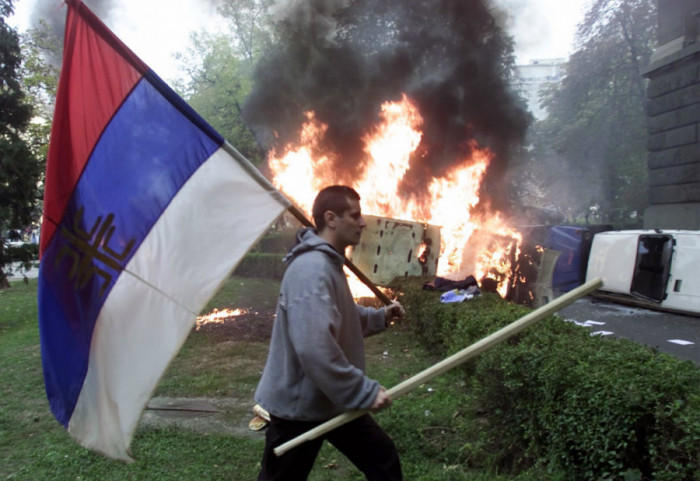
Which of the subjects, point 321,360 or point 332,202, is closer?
point 321,360

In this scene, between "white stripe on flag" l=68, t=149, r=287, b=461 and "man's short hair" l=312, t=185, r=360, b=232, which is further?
"white stripe on flag" l=68, t=149, r=287, b=461

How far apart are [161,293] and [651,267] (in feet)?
37.2

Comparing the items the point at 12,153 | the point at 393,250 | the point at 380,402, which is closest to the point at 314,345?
the point at 380,402

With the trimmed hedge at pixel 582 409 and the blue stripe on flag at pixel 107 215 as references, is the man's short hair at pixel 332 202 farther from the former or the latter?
the trimmed hedge at pixel 582 409

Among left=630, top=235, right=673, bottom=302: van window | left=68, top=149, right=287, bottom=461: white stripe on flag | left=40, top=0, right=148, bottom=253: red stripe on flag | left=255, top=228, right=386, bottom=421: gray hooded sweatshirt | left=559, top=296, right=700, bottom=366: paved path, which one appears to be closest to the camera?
left=255, top=228, right=386, bottom=421: gray hooded sweatshirt

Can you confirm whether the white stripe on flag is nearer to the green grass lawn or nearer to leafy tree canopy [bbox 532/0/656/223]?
the green grass lawn

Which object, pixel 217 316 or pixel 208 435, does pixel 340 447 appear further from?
pixel 217 316

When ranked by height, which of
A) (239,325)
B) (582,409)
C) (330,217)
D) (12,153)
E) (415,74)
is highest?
(415,74)

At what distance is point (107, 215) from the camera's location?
9.37 feet

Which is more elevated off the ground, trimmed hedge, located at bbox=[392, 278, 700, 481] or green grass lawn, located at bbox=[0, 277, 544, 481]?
trimmed hedge, located at bbox=[392, 278, 700, 481]

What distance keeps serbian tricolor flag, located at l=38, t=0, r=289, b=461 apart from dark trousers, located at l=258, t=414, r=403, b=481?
668mm

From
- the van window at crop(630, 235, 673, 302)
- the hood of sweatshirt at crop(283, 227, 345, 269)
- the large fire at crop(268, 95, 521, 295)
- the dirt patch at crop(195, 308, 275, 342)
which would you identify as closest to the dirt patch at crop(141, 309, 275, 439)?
the hood of sweatshirt at crop(283, 227, 345, 269)

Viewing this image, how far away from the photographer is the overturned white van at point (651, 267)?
33.6 ft

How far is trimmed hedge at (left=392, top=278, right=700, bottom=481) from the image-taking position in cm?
268
